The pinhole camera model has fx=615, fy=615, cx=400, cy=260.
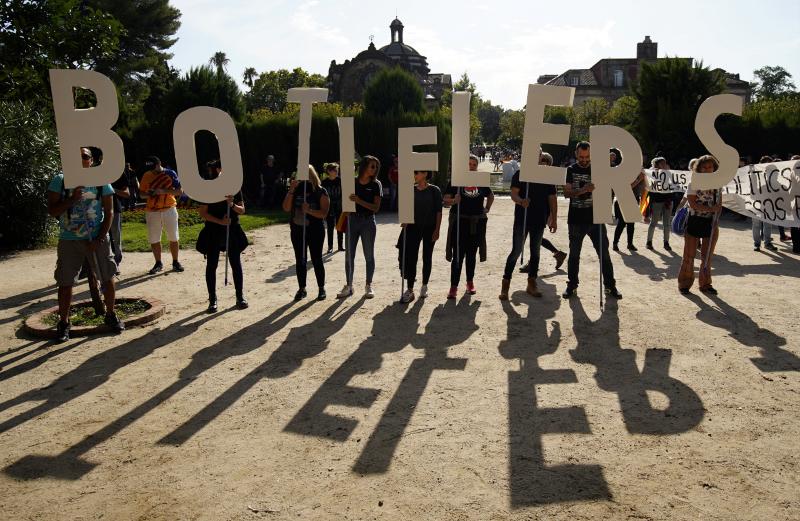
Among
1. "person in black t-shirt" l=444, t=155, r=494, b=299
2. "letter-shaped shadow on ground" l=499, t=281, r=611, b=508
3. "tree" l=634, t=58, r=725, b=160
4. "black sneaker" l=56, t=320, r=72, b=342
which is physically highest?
"tree" l=634, t=58, r=725, b=160

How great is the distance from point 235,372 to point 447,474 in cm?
258

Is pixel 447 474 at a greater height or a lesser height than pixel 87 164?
lesser

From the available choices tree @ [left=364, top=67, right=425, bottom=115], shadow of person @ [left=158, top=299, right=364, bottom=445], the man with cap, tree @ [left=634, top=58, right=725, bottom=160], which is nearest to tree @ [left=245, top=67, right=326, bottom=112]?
tree @ [left=364, top=67, right=425, bottom=115]

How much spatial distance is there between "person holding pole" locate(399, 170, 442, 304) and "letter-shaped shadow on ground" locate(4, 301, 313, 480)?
4.48ft

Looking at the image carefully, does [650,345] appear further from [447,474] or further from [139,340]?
[139,340]

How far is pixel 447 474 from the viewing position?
12.4ft

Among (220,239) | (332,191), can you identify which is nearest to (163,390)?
(220,239)

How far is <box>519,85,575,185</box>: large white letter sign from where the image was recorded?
753cm

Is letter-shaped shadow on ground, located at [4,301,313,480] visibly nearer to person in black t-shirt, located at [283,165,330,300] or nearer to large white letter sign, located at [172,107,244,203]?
person in black t-shirt, located at [283,165,330,300]

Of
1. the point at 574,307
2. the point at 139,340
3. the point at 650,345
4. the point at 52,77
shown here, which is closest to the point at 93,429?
the point at 139,340

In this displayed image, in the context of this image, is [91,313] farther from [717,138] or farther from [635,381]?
[717,138]

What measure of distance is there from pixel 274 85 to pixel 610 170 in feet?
258

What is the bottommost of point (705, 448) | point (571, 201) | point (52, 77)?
point (705, 448)

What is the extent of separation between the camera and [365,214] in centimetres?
830
